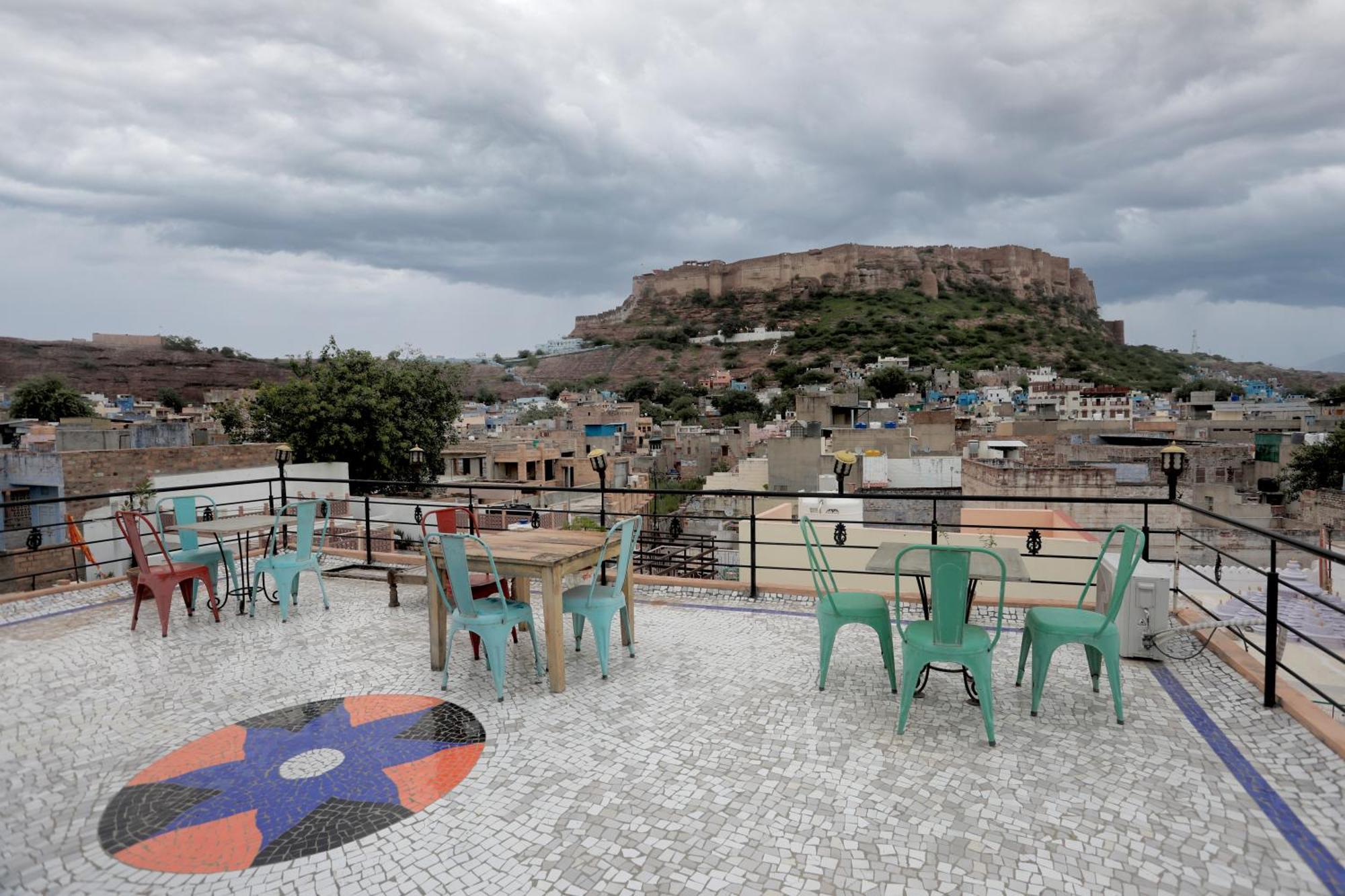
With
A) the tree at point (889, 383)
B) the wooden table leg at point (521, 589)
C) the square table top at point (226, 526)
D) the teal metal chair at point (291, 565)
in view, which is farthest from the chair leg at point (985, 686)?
the tree at point (889, 383)

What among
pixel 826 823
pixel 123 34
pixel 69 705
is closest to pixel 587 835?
pixel 826 823

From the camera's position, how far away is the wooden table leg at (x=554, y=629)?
312 cm

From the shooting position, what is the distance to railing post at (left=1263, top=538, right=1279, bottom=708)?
9.13 ft

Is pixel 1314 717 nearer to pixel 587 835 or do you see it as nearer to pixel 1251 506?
pixel 587 835

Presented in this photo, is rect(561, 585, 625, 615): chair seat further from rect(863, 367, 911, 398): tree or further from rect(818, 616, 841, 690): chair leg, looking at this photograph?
rect(863, 367, 911, 398): tree

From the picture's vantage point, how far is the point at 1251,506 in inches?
862

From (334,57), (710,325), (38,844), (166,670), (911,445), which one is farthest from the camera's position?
(710,325)

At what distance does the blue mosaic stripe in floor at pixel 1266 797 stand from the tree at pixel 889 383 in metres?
63.8

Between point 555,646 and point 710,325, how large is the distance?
9566 cm

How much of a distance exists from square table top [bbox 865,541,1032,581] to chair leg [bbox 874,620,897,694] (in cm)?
28

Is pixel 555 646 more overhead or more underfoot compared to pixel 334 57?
more underfoot

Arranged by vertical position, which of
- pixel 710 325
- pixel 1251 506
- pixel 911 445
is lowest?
pixel 1251 506

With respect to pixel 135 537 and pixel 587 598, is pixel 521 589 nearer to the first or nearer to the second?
pixel 587 598

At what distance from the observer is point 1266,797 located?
2.20 m
